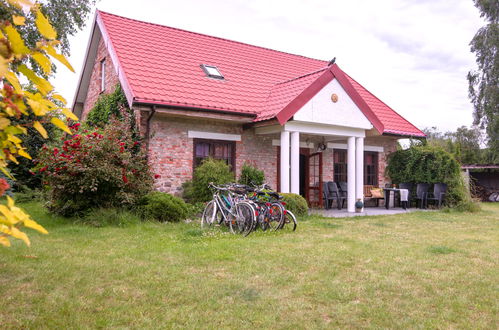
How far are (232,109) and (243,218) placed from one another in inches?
187

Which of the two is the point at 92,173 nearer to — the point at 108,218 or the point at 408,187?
the point at 108,218

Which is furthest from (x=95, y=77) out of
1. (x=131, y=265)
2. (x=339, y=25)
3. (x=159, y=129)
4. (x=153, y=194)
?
(x=131, y=265)

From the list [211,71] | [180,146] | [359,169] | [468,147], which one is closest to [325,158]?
[359,169]

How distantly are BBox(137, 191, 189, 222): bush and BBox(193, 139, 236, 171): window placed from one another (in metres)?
2.50

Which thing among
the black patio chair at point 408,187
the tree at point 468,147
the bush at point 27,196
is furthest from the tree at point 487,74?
the bush at point 27,196

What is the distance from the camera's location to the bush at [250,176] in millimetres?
12594

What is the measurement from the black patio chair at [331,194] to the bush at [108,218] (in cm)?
747

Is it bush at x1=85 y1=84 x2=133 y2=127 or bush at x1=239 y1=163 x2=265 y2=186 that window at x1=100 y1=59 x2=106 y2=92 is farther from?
bush at x1=239 y1=163 x2=265 y2=186

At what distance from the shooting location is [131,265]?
18.7 feet

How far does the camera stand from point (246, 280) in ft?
16.6

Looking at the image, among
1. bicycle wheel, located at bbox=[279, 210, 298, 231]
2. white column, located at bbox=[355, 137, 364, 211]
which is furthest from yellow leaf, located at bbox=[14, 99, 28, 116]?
white column, located at bbox=[355, 137, 364, 211]

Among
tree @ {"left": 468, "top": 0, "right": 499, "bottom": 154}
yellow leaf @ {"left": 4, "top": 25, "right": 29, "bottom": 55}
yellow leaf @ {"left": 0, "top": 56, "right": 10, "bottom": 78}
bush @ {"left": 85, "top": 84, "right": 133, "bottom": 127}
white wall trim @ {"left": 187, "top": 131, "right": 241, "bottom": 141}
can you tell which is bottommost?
yellow leaf @ {"left": 0, "top": 56, "right": 10, "bottom": 78}

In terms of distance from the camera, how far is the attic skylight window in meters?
14.1

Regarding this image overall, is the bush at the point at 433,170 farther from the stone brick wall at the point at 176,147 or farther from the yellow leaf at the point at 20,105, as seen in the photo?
the yellow leaf at the point at 20,105
